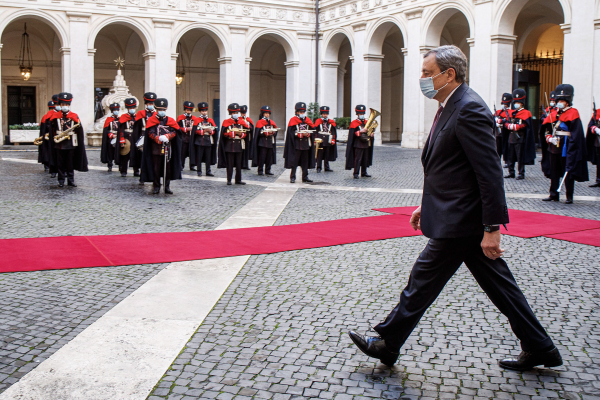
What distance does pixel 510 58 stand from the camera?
69.1 ft

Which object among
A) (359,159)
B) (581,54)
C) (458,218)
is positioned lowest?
(458,218)

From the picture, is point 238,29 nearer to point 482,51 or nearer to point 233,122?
point 482,51

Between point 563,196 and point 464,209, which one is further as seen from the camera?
point 563,196

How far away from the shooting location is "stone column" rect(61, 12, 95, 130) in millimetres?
25125

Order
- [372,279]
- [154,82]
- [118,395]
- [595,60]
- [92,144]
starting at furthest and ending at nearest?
1. [154,82]
2. [92,144]
3. [595,60]
4. [372,279]
5. [118,395]

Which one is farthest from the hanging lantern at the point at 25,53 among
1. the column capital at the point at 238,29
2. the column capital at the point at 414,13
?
the column capital at the point at 414,13

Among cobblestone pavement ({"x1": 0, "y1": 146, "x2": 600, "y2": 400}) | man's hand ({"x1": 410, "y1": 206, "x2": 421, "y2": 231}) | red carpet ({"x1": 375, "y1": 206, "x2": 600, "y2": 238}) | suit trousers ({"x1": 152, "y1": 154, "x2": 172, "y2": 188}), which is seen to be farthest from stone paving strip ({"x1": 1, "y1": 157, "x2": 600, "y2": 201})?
man's hand ({"x1": 410, "y1": 206, "x2": 421, "y2": 231})

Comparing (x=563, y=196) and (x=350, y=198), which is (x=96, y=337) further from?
(x=563, y=196)

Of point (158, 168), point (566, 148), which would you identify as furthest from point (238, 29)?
point (566, 148)

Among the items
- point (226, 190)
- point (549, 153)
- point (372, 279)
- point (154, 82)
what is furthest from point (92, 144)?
point (372, 279)

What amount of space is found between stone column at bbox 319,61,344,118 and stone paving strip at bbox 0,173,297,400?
80.6ft

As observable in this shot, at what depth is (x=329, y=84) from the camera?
29.7 metres

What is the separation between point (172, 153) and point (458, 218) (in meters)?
8.55

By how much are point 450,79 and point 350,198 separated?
7193 mm
